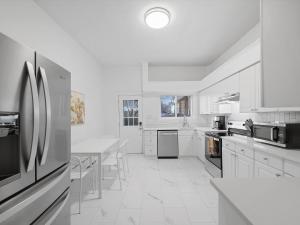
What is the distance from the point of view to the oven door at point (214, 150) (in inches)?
141

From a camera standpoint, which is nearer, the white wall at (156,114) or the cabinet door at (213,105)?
the cabinet door at (213,105)

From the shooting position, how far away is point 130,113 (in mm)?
6430

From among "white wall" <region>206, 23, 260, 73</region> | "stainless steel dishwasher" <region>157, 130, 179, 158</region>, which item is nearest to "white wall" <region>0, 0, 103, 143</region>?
"stainless steel dishwasher" <region>157, 130, 179, 158</region>

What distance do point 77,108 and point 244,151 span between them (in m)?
3.18

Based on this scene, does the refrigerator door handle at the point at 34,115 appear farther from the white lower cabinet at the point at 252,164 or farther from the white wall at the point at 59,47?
the white lower cabinet at the point at 252,164

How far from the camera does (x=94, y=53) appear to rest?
16.5 ft

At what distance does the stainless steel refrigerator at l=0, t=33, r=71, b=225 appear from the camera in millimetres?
974

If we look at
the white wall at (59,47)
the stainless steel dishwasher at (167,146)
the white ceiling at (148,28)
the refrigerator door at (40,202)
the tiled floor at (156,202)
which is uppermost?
the white ceiling at (148,28)

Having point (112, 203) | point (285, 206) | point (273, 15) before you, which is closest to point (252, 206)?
point (285, 206)

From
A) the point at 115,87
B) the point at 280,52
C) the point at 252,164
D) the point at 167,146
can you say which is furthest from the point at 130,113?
the point at 280,52

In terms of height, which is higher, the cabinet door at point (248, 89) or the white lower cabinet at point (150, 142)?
the cabinet door at point (248, 89)

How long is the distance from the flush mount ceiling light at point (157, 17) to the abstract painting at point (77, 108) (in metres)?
1.99

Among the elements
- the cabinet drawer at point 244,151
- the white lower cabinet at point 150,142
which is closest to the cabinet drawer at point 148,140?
the white lower cabinet at point 150,142

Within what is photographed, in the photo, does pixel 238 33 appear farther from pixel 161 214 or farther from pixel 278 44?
pixel 161 214
